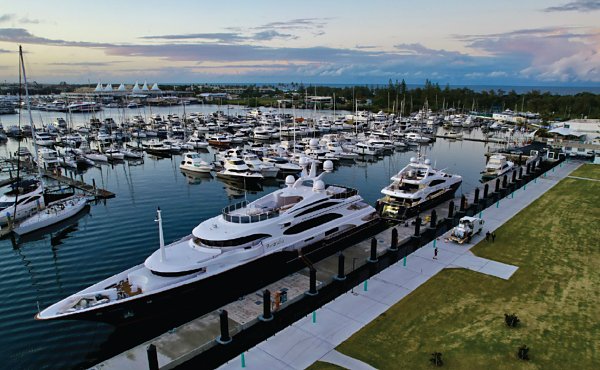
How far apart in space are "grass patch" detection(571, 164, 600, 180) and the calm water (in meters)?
13.0

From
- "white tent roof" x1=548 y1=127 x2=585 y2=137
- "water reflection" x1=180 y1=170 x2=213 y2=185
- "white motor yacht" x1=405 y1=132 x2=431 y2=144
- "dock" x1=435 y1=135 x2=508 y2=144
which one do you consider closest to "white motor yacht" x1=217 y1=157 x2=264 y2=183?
"water reflection" x1=180 y1=170 x2=213 y2=185

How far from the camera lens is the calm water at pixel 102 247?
21344 millimetres

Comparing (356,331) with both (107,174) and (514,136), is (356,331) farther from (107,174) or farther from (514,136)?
(514,136)

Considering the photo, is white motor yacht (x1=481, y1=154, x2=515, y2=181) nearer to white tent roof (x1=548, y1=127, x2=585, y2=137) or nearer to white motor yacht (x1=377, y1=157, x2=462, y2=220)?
white motor yacht (x1=377, y1=157, x2=462, y2=220)

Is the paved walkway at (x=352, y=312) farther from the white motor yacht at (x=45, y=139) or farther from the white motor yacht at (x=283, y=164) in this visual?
the white motor yacht at (x=45, y=139)

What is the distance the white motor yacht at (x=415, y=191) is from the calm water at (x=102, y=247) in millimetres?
6736

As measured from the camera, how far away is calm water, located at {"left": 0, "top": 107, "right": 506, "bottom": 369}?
21344mm

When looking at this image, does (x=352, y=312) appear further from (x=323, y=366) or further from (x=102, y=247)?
(x=102, y=247)

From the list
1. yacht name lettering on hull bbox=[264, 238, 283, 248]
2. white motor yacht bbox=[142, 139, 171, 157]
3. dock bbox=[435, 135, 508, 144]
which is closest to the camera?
yacht name lettering on hull bbox=[264, 238, 283, 248]

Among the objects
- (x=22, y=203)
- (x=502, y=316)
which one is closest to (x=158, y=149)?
(x=22, y=203)

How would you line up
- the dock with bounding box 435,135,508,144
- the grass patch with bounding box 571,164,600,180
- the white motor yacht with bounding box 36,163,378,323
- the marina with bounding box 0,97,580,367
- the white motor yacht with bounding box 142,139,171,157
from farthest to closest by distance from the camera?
the dock with bounding box 435,135,508,144, the white motor yacht with bounding box 142,139,171,157, the grass patch with bounding box 571,164,600,180, the marina with bounding box 0,97,580,367, the white motor yacht with bounding box 36,163,378,323

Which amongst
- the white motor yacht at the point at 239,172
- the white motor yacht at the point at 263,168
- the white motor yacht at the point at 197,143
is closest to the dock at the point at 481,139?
the white motor yacht at the point at 263,168

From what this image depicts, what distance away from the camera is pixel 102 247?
3425cm

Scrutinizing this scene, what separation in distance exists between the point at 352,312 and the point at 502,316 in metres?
7.60
